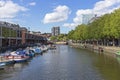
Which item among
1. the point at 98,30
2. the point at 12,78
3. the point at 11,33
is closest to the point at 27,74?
the point at 12,78

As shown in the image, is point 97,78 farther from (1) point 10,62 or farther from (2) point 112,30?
(2) point 112,30

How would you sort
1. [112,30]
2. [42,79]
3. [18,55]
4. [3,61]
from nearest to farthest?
[42,79] → [3,61] → [18,55] → [112,30]

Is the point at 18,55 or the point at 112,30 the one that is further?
the point at 112,30

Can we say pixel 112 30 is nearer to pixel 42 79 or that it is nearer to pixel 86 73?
pixel 86 73

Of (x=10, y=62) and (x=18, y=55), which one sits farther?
(x=18, y=55)

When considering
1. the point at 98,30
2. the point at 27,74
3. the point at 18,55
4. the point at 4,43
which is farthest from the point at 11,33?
the point at 27,74

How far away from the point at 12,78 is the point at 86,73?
46.0 feet

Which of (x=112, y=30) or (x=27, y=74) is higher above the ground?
(x=112, y=30)

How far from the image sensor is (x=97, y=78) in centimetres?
5159

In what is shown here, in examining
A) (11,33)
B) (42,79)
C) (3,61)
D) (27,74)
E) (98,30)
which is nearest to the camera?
(42,79)

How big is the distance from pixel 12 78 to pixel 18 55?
89.4 ft

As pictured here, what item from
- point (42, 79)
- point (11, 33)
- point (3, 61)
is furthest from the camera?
point (11, 33)

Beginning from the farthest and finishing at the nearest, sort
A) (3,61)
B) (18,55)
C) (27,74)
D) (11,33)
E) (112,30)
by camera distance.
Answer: (11,33)
(112,30)
(18,55)
(3,61)
(27,74)

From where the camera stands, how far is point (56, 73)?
188 feet
